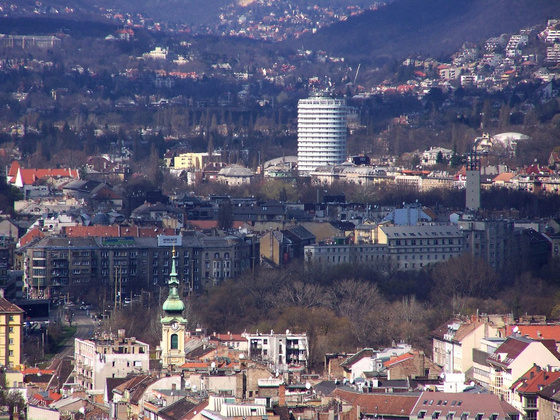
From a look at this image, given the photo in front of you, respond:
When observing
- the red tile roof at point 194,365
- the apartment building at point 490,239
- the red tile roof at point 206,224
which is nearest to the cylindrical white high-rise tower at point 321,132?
the red tile roof at point 206,224

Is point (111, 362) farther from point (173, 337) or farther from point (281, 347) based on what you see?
point (281, 347)

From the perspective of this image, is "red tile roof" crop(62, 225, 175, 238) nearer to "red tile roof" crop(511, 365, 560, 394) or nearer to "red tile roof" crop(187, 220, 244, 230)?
"red tile roof" crop(187, 220, 244, 230)

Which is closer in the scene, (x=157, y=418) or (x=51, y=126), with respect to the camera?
(x=157, y=418)

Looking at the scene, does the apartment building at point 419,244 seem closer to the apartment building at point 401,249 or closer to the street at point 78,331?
the apartment building at point 401,249

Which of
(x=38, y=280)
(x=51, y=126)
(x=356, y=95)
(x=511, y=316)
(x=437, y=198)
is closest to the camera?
(x=511, y=316)

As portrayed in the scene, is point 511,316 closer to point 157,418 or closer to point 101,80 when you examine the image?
point 157,418

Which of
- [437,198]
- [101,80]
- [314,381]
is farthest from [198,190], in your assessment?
[101,80]

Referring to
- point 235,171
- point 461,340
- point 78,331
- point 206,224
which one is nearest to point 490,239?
point 206,224

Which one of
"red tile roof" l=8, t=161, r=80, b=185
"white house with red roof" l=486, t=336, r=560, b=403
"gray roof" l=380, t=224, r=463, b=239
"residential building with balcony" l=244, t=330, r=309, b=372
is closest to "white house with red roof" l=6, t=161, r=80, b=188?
"red tile roof" l=8, t=161, r=80, b=185
